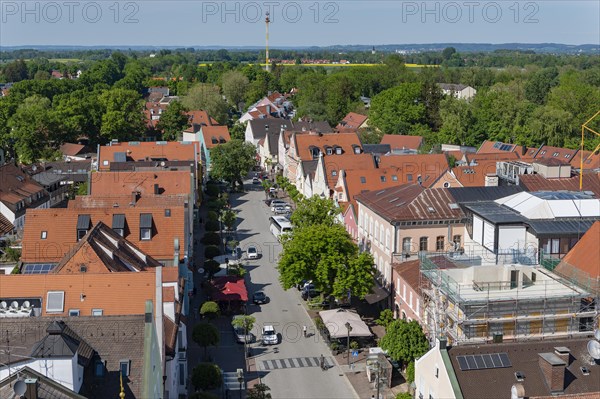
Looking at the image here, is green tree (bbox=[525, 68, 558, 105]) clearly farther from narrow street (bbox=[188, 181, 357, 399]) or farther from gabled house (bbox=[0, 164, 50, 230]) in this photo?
gabled house (bbox=[0, 164, 50, 230])

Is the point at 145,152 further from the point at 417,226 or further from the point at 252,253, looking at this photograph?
the point at 417,226

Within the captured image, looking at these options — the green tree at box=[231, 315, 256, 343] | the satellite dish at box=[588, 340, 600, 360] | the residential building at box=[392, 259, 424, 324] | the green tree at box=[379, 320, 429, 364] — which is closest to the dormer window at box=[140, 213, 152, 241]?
the green tree at box=[231, 315, 256, 343]

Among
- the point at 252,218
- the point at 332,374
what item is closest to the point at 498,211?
the point at 332,374

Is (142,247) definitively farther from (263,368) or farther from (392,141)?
(392,141)

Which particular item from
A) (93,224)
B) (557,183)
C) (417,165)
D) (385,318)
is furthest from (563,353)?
(417,165)

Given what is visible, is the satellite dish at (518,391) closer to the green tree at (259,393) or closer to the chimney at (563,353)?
the chimney at (563,353)

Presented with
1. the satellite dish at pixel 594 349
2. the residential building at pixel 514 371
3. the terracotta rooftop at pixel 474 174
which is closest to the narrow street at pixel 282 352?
the residential building at pixel 514 371
